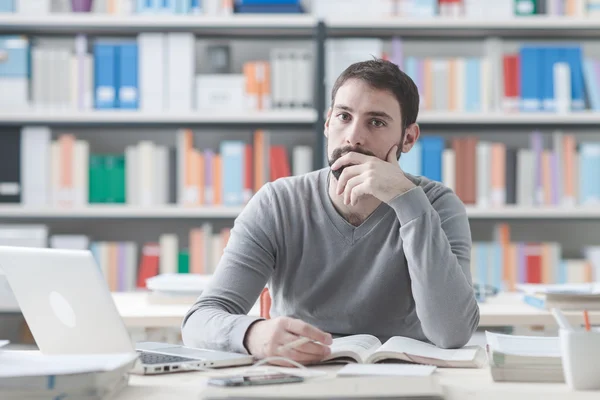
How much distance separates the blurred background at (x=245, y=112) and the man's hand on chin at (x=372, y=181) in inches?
66.4

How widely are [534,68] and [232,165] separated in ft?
4.28

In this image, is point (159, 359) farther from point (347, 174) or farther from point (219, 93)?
point (219, 93)

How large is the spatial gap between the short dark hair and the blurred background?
4.87ft

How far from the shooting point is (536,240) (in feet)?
11.5

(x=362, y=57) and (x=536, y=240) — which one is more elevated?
(x=362, y=57)

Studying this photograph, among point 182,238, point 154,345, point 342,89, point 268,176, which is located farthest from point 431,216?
point 182,238

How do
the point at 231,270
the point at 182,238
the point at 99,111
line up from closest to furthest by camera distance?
the point at 231,270, the point at 99,111, the point at 182,238

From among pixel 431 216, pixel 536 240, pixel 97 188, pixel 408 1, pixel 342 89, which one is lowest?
pixel 536 240

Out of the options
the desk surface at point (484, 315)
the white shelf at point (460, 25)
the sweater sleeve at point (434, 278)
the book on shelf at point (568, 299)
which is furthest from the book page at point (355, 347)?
the white shelf at point (460, 25)

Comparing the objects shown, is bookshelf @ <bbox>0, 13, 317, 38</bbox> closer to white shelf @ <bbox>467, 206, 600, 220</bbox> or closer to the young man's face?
white shelf @ <bbox>467, 206, 600, 220</bbox>

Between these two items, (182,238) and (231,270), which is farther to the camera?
(182,238)

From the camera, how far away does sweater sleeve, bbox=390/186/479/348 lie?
140 cm

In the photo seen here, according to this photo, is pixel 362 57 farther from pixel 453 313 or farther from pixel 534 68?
pixel 453 313

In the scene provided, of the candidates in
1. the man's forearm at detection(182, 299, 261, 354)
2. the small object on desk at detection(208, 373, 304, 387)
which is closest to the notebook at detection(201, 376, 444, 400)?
the small object on desk at detection(208, 373, 304, 387)
